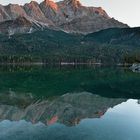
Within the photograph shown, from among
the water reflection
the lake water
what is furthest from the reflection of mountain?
the water reflection

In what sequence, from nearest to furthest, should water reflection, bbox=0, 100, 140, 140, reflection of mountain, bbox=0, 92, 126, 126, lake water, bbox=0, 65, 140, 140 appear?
water reflection, bbox=0, 100, 140, 140 → lake water, bbox=0, 65, 140, 140 → reflection of mountain, bbox=0, 92, 126, 126

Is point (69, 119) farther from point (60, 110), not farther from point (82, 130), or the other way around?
point (60, 110)

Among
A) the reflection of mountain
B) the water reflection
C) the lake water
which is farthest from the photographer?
the reflection of mountain

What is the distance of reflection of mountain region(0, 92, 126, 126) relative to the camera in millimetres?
54750

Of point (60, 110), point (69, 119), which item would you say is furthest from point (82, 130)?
point (60, 110)

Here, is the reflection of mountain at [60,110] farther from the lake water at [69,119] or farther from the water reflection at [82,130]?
the water reflection at [82,130]

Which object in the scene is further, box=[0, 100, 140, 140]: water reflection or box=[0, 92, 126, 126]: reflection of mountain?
box=[0, 92, 126, 126]: reflection of mountain

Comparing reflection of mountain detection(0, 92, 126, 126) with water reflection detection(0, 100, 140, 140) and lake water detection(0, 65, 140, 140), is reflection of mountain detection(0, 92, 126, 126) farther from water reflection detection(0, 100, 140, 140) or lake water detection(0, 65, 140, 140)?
water reflection detection(0, 100, 140, 140)

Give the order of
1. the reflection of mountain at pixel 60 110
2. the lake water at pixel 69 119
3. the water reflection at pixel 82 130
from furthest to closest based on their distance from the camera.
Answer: the reflection of mountain at pixel 60 110
the lake water at pixel 69 119
the water reflection at pixel 82 130

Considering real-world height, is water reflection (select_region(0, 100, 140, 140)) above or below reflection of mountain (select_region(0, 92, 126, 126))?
above

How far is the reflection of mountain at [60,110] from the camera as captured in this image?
54.8m

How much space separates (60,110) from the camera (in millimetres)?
63656

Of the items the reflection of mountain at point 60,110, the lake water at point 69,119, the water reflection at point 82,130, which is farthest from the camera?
the reflection of mountain at point 60,110

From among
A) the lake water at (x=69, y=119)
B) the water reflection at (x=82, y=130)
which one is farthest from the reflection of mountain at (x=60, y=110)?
the water reflection at (x=82, y=130)
